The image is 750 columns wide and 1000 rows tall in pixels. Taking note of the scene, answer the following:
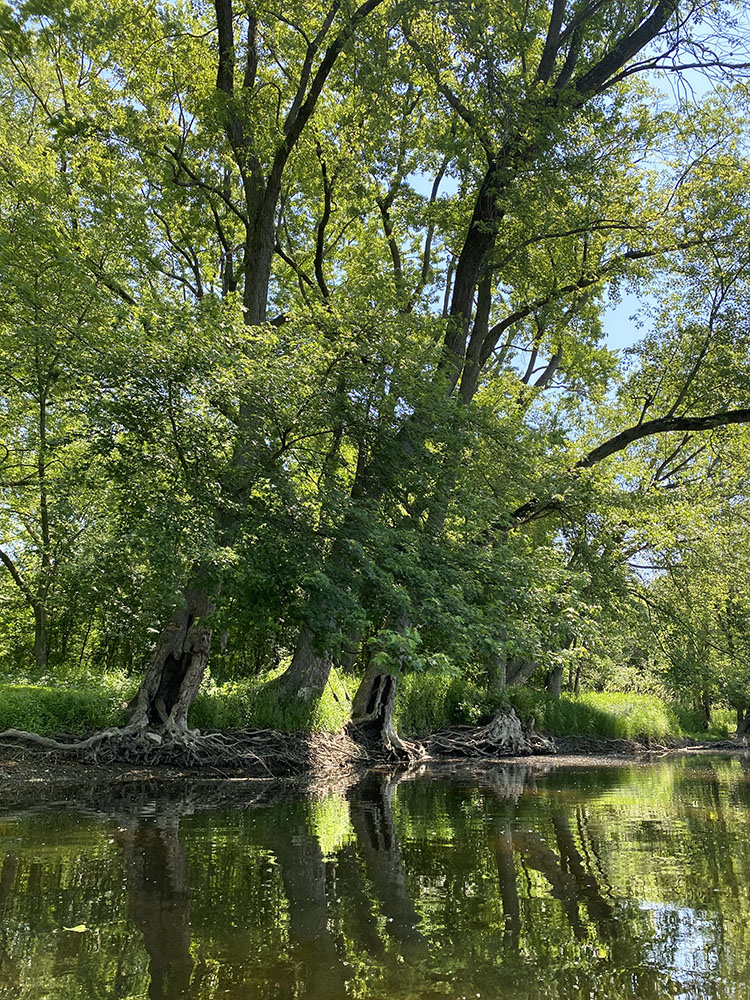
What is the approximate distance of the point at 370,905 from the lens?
14.6 ft

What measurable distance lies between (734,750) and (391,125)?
24.2m

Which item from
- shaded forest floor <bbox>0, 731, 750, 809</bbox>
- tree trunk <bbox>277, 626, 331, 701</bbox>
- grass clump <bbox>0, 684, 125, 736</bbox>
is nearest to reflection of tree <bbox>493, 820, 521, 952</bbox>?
shaded forest floor <bbox>0, 731, 750, 809</bbox>

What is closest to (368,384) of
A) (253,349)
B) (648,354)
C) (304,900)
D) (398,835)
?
(253,349)

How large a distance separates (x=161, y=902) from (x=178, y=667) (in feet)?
23.6

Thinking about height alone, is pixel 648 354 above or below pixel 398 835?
above

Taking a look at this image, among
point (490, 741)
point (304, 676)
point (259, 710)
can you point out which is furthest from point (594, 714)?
point (259, 710)

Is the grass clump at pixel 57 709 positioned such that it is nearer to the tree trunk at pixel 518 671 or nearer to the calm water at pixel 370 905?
the calm water at pixel 370 905

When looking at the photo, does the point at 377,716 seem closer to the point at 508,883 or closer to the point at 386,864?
the point at 386,864

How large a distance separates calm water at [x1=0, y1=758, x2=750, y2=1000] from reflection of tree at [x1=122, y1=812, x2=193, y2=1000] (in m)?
0.01

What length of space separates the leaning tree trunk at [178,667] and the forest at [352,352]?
5 centimetres

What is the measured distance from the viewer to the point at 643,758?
19.2m

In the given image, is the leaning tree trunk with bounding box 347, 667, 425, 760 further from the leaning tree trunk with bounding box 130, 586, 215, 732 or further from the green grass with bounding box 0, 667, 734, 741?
the leaning tree trunk with bounding box 130, 586, 215, 732

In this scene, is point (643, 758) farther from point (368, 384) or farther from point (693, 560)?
point (368, 384)

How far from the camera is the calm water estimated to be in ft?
11.0
